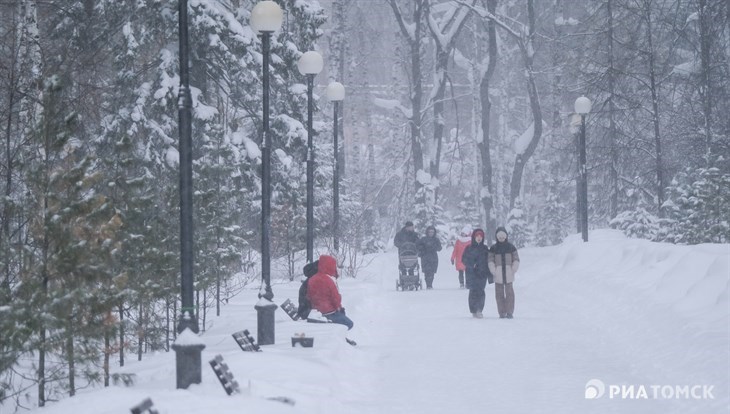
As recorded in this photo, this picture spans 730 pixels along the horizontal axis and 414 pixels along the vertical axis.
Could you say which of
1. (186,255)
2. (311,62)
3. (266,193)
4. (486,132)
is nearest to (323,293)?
(266,193)

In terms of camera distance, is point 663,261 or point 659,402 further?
point 663,261

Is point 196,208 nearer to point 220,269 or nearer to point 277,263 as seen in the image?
point 220,269

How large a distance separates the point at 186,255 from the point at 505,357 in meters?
5.33

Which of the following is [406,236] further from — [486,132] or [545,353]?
[486,132]

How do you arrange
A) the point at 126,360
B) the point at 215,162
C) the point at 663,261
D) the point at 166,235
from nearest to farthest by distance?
the point at 166,235, the point at 126,360, the point at 663,261, the point at 215,162

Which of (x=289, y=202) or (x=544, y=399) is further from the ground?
(x=289, y=202)

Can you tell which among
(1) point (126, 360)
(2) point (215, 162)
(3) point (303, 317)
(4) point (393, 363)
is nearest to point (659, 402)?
(4) point (393, 363)

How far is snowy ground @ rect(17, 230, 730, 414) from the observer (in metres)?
10.2

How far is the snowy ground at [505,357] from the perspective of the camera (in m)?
10.2

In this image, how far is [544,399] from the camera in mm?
10844

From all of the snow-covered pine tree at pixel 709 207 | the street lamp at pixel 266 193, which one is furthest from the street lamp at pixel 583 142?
the street lamp at pixel 266 193

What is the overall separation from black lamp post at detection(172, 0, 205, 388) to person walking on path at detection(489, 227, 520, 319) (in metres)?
9.63

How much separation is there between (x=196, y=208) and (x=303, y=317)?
3363 mm

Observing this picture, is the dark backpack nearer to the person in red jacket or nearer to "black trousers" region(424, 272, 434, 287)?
the person in red jacket
